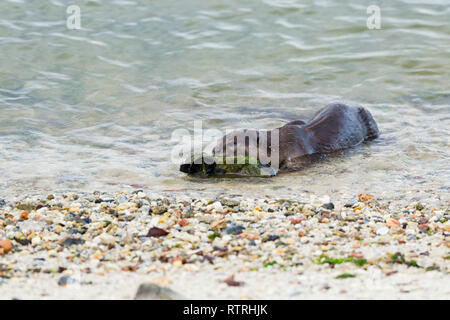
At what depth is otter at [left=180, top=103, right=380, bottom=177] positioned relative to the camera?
6559 millimetres

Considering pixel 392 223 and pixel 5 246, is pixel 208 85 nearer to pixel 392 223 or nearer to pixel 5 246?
pixel 392 223

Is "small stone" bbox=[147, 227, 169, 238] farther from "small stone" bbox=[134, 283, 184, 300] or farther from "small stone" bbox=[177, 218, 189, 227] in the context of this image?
"small stone" bbox=[134, 283, 184, 300]

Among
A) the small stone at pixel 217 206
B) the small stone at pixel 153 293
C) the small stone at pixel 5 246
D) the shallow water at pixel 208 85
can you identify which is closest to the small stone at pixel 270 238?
the small stone at pixel 217 206

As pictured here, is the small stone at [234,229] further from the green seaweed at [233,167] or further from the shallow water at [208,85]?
the green seaweed at [233,167]

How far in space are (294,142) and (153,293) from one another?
3.83 metres

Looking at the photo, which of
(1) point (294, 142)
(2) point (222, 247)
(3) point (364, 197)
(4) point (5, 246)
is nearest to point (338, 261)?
(2) point (222, 247)

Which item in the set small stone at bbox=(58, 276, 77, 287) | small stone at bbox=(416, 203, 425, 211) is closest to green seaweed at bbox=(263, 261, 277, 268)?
small stone at bbox=(58, 276, 77, 287)

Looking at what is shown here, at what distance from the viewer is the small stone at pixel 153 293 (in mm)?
3471

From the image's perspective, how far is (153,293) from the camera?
3473mm

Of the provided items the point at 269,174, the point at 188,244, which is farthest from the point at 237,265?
the point at 269,174

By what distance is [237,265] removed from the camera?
13.7 ft

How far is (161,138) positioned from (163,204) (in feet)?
8.60
